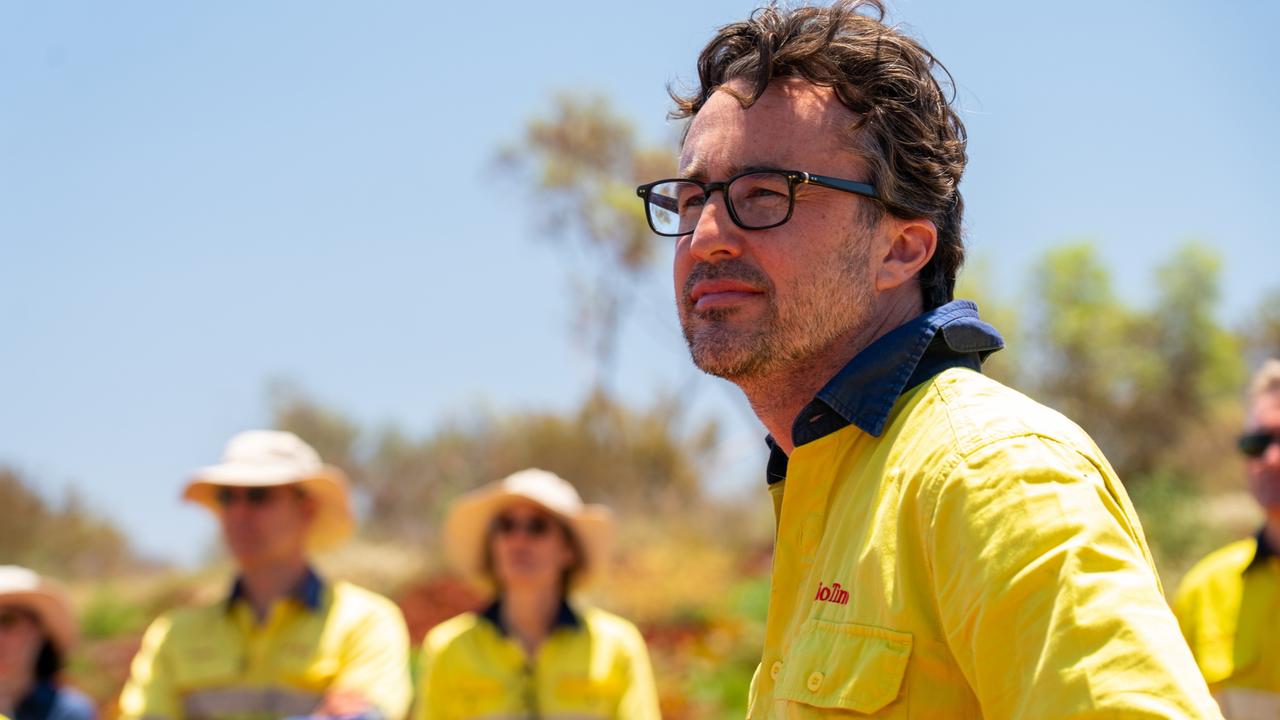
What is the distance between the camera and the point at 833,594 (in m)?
1.75

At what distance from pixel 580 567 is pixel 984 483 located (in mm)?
5279

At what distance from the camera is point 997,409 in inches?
66.4

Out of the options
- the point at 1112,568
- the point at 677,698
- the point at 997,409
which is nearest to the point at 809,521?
the point at 997,409

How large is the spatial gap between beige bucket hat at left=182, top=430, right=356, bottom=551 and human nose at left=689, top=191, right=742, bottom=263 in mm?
4155

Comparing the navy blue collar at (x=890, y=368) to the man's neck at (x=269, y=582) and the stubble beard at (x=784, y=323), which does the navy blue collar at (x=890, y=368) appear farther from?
the man's neck at (x=269, y=582)

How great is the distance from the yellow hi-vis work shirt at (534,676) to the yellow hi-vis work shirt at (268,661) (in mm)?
367

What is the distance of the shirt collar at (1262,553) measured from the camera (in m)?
4.63

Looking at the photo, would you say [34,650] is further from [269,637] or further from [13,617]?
[269,637]

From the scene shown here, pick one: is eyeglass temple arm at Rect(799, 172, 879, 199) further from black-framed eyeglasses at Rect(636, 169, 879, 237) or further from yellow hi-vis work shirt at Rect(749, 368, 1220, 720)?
yellow hi-vis work shirt at Rect(749, 368, 1220, 720)

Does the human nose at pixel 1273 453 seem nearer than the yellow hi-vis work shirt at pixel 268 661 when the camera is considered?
Yes

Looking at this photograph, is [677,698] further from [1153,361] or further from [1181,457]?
[1153,361]

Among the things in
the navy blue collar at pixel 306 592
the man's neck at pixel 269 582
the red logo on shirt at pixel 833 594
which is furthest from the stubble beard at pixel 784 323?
the man's neck at pixel 269 582

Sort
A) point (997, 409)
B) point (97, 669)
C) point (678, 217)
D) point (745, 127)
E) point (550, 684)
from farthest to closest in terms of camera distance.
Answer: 1. point (97, 669)
2. point (550, 684)
3. point (678, 217)
4. point (745, 127)
5. point (997, 409)

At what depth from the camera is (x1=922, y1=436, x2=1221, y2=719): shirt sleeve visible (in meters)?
1.39
